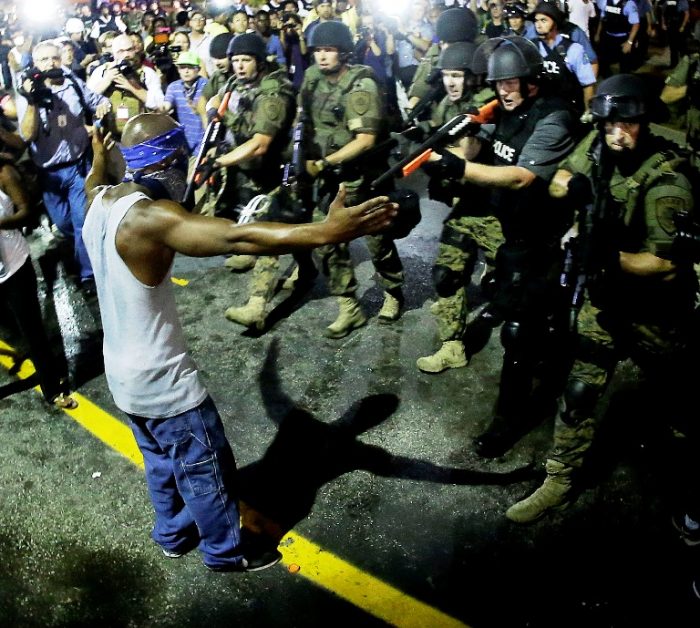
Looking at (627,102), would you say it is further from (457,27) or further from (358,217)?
(457,27)

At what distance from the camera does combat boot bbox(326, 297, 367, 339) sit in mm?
5388

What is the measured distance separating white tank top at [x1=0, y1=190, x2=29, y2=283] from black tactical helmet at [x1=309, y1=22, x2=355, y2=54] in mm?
2571

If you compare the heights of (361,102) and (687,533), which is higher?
(361,102)

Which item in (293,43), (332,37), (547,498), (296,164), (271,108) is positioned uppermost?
(332,37)

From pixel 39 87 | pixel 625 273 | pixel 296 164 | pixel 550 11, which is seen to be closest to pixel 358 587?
pixel 625 273

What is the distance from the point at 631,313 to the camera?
339cm

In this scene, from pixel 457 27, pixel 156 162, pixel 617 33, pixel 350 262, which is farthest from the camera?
pixel 617 33

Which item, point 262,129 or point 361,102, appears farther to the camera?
point 262,129

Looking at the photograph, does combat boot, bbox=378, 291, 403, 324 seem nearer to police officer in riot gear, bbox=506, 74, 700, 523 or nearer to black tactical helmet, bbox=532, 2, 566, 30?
police officer in riot gear, bbox=506, 74, 700, 523

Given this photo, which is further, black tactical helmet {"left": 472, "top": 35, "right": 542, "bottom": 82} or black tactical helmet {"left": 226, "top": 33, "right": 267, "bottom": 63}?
black tactical helmet {"left": 226, "top": 33, "right": 267, "bottom": 63}

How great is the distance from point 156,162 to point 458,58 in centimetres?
316

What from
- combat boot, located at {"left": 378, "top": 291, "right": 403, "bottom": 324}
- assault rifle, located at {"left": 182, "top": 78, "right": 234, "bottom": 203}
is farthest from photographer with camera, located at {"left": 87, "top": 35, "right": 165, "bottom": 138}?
combat boot, located at {"left": 378, "top": 291, "right": 403, "bottom": 324}

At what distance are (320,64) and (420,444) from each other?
311 cm

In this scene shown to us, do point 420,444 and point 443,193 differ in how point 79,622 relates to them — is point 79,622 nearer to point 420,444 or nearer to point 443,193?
point 420,444
